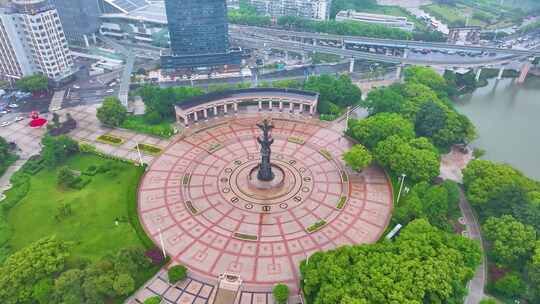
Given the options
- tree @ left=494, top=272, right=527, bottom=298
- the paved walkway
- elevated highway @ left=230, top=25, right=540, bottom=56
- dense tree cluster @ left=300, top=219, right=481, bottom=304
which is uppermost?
elevated highway @ left=230, top=25, right=540, bottom=56

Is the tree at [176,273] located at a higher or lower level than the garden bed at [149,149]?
lower

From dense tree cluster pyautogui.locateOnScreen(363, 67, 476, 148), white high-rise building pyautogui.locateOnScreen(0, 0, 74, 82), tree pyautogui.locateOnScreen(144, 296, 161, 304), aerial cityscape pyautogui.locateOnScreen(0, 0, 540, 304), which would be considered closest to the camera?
tree pyautogui.locateOnScreen(144, 296, 161, 304)

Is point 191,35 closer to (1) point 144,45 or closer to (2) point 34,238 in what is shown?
(1) point 144,45

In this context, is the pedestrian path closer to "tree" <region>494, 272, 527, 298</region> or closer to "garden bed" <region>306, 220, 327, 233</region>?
"garden bed" <region>306, 220, 327, 233</region>

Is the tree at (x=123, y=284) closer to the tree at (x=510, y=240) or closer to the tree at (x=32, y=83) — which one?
the tree at (x=510, y=240)

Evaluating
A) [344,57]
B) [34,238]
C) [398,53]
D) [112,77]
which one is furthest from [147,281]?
[398,53]

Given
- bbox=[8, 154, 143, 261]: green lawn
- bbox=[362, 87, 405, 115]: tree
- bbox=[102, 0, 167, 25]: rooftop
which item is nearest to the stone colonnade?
bbox=[362, 87, 405, 115]: tree

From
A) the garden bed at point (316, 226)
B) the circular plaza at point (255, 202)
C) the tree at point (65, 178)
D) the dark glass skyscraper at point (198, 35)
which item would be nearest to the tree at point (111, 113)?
the circular plaza at point (255, 202)
